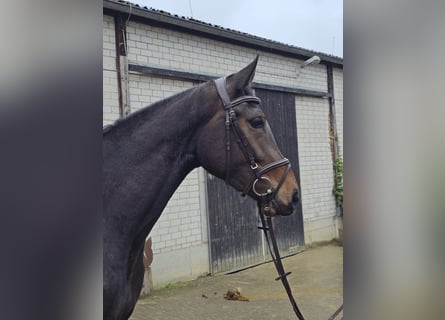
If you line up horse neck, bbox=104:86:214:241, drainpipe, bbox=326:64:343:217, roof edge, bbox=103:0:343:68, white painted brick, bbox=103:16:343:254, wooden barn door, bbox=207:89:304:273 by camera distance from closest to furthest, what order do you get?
horse neck, bbox=104:86:214:241
roof edge, bbox=103:0:343:68
white painted brick, bbox=103:16:343:254
wooden barn door, bbox=207:89:304:273
drainpipe, bbox=326:64:343:217

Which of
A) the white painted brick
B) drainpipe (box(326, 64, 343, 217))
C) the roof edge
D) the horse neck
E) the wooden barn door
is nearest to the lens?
the horse neck

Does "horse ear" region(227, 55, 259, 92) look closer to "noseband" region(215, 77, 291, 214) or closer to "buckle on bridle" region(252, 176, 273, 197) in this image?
"noseband" region(215, 77, 291, 214)

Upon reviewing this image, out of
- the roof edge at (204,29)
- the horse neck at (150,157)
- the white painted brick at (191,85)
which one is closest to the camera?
the horse neck at (150,157)

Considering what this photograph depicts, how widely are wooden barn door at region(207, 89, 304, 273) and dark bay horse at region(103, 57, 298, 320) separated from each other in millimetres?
1258

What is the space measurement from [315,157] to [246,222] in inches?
31.5

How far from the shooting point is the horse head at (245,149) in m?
1.49

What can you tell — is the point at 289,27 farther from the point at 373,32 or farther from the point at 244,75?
the point at 373,32

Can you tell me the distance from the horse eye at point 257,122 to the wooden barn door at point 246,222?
123 centimetres

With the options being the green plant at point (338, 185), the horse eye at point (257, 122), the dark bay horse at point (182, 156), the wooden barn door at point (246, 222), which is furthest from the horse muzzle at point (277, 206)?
the green plant at point (338, 185)

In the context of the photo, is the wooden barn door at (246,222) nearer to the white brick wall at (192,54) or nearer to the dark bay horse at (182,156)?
the white brick wall at (192,54)

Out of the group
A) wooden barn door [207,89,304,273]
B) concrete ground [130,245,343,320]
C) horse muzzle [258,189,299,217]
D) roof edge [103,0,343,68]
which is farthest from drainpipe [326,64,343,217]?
horse muzzle [258,189,299,217]

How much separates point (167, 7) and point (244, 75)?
99 cm

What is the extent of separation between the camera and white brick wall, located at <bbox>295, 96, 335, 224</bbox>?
2875 millimetres

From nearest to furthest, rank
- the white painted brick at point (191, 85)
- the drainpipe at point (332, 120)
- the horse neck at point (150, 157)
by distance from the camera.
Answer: the horse neck at point (150, 157)
the white painted brick at point (191, 85)
the drainpipe at point (332, 120)
